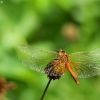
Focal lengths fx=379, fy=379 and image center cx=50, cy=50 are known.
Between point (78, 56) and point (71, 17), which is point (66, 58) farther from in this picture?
point (71, 17)

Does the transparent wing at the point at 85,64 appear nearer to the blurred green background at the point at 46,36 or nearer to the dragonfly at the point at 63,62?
the dragonfly at the point at 63,62

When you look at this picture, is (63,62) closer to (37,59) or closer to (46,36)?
(37,59)

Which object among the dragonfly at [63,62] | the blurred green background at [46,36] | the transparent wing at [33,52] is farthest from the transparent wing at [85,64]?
the blurred green background at [46,36]

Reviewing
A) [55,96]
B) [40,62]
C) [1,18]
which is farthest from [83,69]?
[1,18]

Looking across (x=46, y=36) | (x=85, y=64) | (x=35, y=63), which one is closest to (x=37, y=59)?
(x=35, y=63)

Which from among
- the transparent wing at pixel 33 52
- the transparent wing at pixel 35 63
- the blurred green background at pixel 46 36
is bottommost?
the transparent wing at pixel 35 63

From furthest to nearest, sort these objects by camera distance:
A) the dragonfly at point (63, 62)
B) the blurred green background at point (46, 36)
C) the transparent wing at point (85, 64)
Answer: the blurred green background at point (46, 36) → the transparent wing at point (85, 64) → the dragonfly at point (63, 62)
